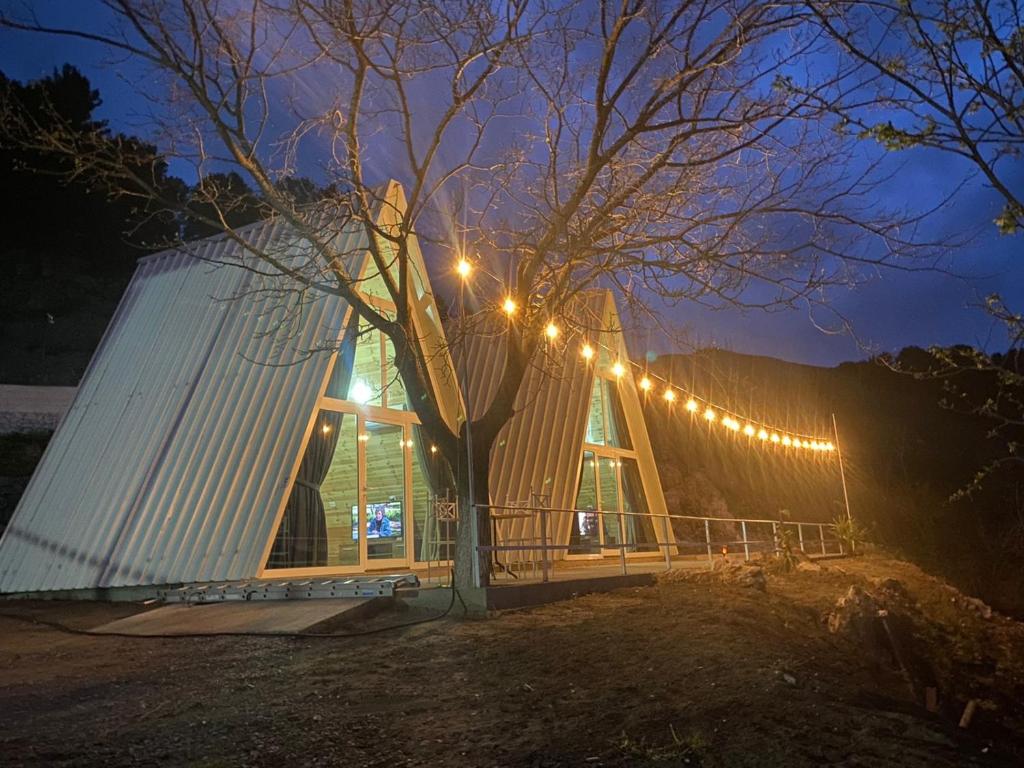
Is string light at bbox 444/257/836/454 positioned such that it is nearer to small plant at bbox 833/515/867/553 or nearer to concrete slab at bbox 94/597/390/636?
concrete slab at bbox 94/597/390/636

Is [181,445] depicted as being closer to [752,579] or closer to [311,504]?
[311,504]

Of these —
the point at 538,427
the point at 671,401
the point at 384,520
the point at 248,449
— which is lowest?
the point at 384,520

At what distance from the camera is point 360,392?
527 inches

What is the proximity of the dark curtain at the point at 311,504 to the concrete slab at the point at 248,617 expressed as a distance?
1.83 m

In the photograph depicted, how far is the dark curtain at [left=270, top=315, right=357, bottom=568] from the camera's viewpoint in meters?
11.2

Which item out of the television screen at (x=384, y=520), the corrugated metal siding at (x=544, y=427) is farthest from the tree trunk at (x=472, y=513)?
the corrugated metal siding at (x=544, y=427)

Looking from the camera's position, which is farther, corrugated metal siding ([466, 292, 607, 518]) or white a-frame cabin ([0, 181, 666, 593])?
corrugated metal siding ([466, 292, 607, 518])

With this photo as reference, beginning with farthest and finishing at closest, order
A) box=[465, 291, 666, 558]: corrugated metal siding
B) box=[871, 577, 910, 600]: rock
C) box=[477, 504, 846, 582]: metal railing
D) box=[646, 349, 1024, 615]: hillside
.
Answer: box=[646, 349, 1024, 615]: hillside, box=[465, 291, 666, 558]: corrugated metal siding, box=[871, 577, 910, 600]: rock, box=[477, 504, 846, 582]: metal railing

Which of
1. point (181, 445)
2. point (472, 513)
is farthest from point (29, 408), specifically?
point (472, 513)

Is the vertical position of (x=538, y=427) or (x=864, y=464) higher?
(x=864, y=464)

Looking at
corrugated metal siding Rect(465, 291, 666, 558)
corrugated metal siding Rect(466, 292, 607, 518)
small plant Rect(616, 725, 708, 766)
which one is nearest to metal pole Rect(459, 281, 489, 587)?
small plant Rect(616, 725, 708, 766)

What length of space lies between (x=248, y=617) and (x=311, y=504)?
3417 millimetres

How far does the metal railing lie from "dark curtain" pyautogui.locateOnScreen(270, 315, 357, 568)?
2.60 metres

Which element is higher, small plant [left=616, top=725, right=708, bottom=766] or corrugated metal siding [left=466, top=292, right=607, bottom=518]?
corrugated metal siding [left=466, top=292, right=607, bottom=518]
